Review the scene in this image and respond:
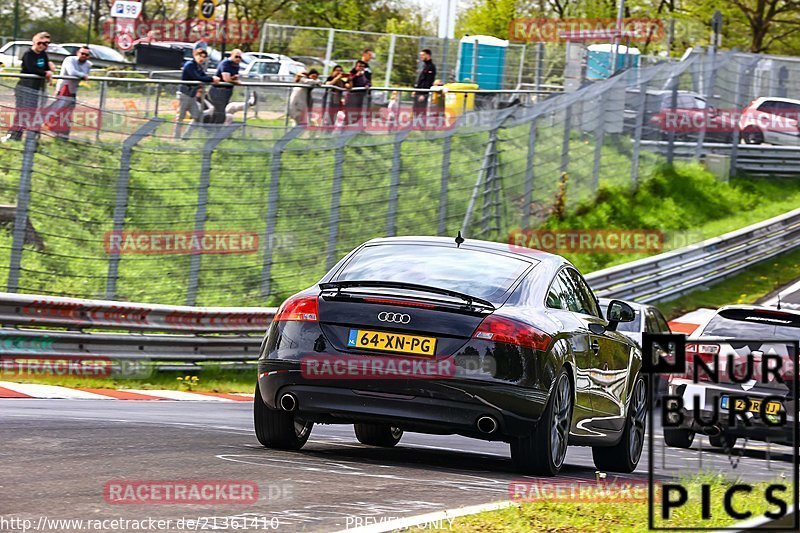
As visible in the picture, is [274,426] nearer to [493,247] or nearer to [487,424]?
[487,424]

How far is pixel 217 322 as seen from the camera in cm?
1730

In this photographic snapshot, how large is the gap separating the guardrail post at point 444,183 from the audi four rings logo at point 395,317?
14149 mm

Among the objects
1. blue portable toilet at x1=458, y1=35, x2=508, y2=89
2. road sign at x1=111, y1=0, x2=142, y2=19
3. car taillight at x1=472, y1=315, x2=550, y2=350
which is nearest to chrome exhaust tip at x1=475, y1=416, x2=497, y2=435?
car taillight at x1=472, y1=315, x2=550, y2=350

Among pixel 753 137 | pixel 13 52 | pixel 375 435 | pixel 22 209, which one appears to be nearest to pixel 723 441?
pixel 375 435

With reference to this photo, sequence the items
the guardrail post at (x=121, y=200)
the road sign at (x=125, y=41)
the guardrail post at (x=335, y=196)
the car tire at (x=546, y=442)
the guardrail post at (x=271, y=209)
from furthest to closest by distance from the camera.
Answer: the road sign at (x=125, y=41)
the guardrail post at (x=335, y=196)
the guardrail post at (x=271, y=209)
the guardrail post at (x=121, y=200)
the car tire at (x=546, y=442)

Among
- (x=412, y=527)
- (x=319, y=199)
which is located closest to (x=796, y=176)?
(x=319, y=199)

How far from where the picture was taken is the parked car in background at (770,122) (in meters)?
35.5

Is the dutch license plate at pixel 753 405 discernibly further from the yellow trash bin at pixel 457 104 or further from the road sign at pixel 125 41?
the road sign at pixel 125 41

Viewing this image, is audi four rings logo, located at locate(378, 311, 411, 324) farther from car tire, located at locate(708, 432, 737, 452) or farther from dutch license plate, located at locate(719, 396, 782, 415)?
dutch license plate, located at locate(719, 396, 782, 415)

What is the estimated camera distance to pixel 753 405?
24.5ft

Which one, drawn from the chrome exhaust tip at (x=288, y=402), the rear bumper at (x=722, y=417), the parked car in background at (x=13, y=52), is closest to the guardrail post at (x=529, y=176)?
the chrome exhaust tip at (x=288, y=402)

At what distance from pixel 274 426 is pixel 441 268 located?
1.41 m

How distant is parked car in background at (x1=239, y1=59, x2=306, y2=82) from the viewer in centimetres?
4116

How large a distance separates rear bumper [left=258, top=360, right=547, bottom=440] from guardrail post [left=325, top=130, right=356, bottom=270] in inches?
439
